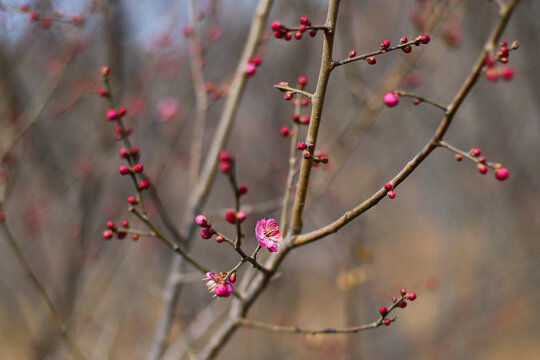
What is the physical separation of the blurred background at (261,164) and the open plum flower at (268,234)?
1.49 meters

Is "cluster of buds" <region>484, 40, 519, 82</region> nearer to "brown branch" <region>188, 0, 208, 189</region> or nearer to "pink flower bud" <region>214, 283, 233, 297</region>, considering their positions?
"pink flower bud" <region>214, 283, 233, 297</region>

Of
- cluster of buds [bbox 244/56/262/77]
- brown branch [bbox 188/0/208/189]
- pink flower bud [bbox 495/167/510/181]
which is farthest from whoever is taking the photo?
brown branch [bbox 188/0/208/189]

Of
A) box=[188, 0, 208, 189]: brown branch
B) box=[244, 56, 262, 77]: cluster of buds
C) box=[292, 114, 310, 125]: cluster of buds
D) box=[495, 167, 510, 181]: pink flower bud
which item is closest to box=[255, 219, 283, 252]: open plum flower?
box=[292, 114, 310, 125]: cluster of buds

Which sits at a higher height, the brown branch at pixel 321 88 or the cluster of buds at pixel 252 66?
the cluster of buds at pixel 252 66

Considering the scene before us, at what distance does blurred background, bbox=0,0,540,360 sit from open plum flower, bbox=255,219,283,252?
58.5 inches

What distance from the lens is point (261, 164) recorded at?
6.12 m

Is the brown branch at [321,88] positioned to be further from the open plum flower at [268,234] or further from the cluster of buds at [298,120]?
the cluster of buds at [298,120]

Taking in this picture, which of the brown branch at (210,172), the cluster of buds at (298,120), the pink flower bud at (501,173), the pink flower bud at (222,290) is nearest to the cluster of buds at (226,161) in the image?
the pink flower bud at (222,290)

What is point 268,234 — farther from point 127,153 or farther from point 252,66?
point 252,66

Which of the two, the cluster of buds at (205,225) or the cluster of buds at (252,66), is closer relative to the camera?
the cluster of buds at (205,225)

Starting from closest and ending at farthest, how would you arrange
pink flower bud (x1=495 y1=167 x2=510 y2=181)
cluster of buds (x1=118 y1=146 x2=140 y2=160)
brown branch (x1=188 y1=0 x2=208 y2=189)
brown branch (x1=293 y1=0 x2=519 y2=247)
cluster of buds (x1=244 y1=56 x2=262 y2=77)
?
brown branch (x1=293 y1=0 x2=519 y2=247) → pink flower bud (x1=495 y1=167 x2=510 y2=181) → cluster of buds (x1=118 y1=146 x2=140 y2=160) → cluster of buds (x1=244 y1=56 x2=262 y2=77) → brown branch (x1=188 y1=0 x2=208 y2=189)

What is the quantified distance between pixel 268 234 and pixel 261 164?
15.4ft

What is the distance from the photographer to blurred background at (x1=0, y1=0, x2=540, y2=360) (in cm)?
353

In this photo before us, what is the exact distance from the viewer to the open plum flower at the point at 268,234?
1.30 metres
